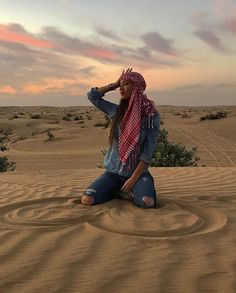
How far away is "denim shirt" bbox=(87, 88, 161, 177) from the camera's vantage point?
17.3ft

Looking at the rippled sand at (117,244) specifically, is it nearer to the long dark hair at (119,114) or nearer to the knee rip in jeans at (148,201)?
the knee rip in jeans at (148,201)

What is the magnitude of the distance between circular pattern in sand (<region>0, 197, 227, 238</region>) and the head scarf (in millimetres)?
590

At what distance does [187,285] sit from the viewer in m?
2.98

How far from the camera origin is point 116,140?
18.2 ft

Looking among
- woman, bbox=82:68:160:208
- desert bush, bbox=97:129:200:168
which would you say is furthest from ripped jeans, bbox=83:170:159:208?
desert bush, bbox=97:129:200:168

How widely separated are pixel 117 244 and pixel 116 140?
1.92 m

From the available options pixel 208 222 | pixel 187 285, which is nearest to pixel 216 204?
pixel 208 222

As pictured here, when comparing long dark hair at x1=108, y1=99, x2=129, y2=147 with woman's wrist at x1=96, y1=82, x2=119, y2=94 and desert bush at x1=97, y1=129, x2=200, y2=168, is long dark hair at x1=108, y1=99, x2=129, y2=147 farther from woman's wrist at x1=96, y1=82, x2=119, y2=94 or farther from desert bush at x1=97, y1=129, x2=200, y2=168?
desert bush at x1=97, y1=129, x2=200, y2=168

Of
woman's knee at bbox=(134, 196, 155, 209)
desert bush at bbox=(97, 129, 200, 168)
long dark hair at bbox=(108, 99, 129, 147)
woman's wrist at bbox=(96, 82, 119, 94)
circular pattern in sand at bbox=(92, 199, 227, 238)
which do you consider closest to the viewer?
circular pattern in sand at bbox=(92, 199, 227, 238)

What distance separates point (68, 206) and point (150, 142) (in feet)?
3.75

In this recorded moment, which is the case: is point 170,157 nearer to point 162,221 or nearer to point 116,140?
point 116,140

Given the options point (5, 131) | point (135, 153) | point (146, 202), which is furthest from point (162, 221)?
point (5, 131)

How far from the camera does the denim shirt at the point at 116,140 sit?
5.26 m

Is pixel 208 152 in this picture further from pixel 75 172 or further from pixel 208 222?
pixel 208 222
